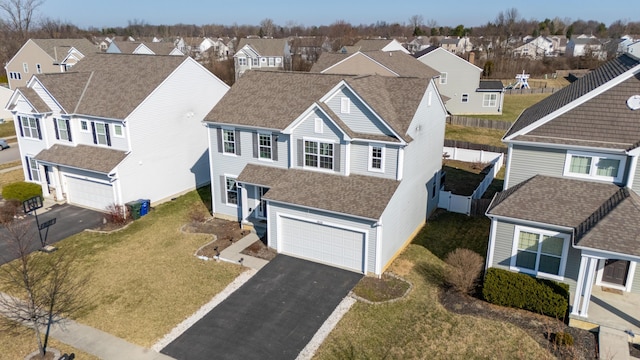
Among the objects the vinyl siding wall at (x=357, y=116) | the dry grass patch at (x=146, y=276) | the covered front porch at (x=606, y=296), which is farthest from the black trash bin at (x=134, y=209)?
the covered front porch at (x=606, y=296)

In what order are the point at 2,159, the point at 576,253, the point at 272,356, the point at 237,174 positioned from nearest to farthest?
1. the point at 272,356
2. the point at 576,253
3. the point at 237,174
4. the point at 2,159

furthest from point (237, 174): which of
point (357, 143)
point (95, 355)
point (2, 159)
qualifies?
point (2, 159)

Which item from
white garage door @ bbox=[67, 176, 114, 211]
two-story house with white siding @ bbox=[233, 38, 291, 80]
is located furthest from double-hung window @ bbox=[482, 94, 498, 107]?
two-story house with white siding @ bbox=[233, 38, 291, 80]

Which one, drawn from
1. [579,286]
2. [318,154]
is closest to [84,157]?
[318,154]

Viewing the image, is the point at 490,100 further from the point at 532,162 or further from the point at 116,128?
the point at 116,128

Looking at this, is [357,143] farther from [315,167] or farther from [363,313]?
[363,313]

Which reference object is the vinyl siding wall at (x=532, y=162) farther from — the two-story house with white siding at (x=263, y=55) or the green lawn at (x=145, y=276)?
the two-story house with white siding at (x=263, y=55)

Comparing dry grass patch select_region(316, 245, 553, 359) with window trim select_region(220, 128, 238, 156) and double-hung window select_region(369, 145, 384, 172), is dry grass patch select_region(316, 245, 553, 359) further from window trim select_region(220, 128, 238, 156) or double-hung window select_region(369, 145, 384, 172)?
window trim select_region(220, 128, 238, 156)
